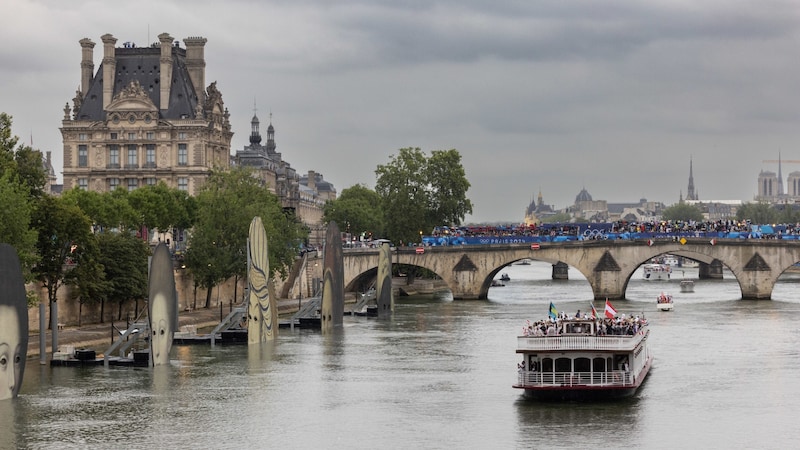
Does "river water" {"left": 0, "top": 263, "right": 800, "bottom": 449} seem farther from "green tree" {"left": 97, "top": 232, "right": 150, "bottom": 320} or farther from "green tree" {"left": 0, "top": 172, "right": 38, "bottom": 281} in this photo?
"green tree" {"left": 97, "top": 232, "right": 150, "bottom": 320}

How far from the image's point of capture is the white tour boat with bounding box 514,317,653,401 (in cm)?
6122

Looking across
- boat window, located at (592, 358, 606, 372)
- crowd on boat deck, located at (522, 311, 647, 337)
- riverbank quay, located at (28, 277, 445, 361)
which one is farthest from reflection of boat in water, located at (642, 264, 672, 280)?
boat window, located at (592, 358, 606, 372)

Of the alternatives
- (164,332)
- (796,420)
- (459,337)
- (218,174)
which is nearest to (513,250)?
(218,174)

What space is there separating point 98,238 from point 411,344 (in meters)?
21.0

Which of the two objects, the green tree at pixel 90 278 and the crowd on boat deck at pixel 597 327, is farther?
the green tree at pixel 90 278

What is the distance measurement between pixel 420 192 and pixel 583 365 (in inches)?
3805

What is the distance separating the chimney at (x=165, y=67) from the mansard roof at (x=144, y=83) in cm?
50

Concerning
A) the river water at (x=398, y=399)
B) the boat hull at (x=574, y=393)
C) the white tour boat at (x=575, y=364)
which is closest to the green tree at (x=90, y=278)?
the river water at (x=398, y=399)

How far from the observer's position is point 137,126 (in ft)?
472

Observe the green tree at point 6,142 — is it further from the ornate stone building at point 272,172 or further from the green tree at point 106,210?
the ornate stone building at point 272,172

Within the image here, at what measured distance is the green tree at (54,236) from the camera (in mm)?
83375

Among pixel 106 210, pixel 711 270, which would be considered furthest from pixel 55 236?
pixel 711 270

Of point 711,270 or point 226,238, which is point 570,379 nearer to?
point 226,238

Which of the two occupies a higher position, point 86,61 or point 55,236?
point 86,61
